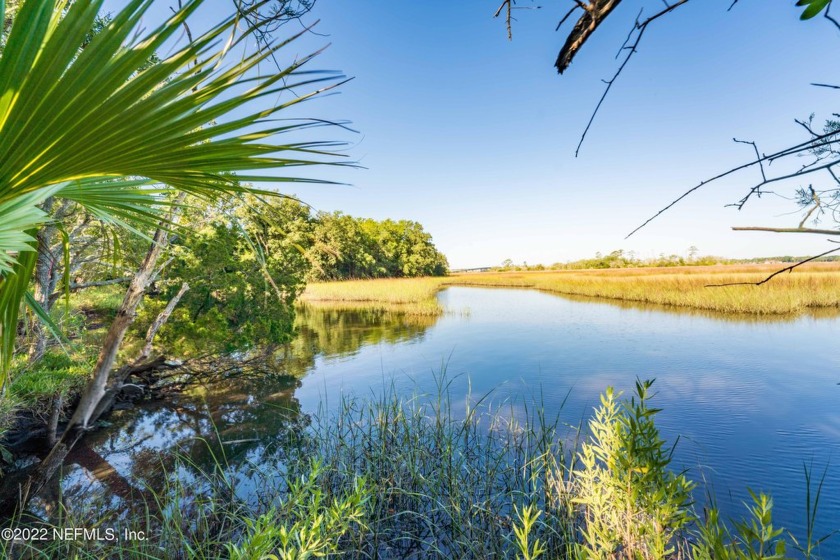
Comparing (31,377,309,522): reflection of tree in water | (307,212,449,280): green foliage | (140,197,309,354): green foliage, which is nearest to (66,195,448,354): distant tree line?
(140,197,309,354): green foliage

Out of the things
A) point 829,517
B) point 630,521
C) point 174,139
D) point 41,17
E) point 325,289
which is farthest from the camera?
point 325,289

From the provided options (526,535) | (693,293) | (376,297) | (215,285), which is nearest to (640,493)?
(526,535)

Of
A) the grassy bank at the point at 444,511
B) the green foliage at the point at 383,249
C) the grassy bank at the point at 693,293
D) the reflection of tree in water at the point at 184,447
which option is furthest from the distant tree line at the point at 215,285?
the green foliage at the point at 383,249

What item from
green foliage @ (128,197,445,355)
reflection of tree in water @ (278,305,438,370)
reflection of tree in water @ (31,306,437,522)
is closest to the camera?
reflection of tree in water @ (31,306,437,522)

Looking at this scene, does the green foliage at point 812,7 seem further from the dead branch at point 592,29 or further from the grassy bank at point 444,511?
the grassy bank at point 444,511

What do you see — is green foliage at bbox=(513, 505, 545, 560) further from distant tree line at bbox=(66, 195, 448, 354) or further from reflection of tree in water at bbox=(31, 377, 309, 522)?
distant tree line at bbox=(66, 195, 448, 354)

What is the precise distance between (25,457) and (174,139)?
4852 millimetres

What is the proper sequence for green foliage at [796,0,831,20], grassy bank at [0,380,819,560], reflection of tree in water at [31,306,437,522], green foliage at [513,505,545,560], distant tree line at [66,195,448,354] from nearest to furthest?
green foliage at [796,0,831,20], green foliage at [513,505,545,560], grassy bank at [0,380,819,560], reflection of tree in water at [31,306,437,522], distant tree line at [66,195,448,354]

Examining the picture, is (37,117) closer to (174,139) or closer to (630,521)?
(174,139)

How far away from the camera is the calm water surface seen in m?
3.35

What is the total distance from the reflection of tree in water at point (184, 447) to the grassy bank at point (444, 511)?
8 centimetres

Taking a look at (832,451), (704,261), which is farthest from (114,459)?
(704,261)

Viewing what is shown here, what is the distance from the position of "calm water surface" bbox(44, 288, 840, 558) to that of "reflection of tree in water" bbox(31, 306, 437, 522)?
3 cm

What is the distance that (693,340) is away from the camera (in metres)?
8.60
